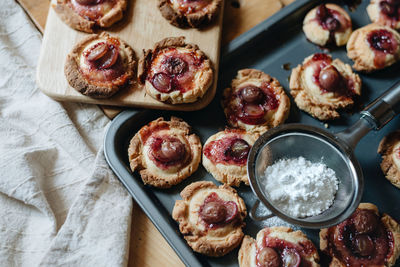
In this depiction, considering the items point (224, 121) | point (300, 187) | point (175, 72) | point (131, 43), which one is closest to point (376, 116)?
point (300, 187)

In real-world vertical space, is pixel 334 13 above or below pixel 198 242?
above

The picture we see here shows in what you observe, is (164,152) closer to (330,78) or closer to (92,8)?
(92,8)

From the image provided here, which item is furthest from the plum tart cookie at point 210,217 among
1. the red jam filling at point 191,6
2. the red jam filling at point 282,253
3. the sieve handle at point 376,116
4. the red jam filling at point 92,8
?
the red jam filling at point 92,8

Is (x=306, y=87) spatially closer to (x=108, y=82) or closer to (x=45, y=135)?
(x=108, y=82)

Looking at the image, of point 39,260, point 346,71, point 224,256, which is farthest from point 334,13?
point 39,260

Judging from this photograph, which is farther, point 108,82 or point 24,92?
point 24,92
